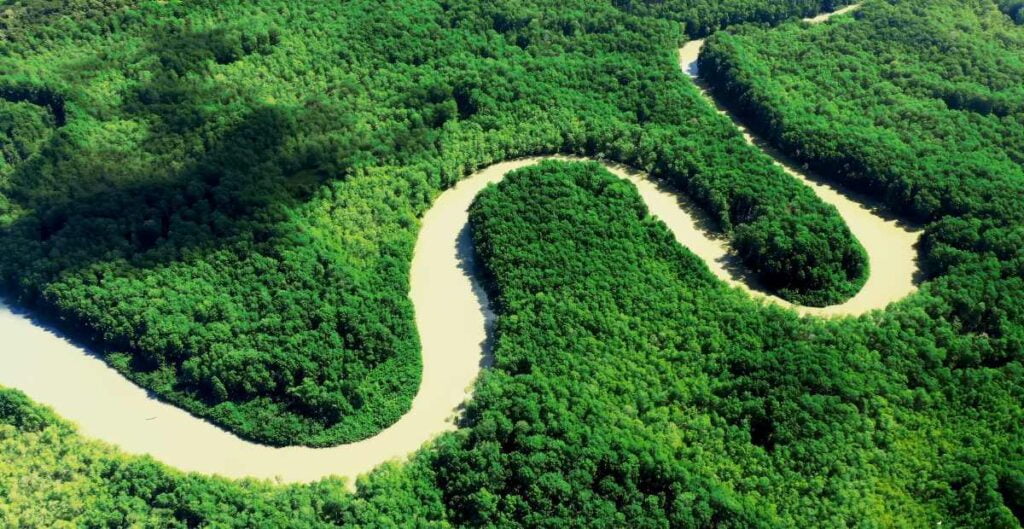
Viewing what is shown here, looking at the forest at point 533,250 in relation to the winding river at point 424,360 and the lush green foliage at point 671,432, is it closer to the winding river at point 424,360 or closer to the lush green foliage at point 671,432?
the lush green foliage at point 671,432

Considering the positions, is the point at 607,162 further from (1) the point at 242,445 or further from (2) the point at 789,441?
(1) the point at 242,445

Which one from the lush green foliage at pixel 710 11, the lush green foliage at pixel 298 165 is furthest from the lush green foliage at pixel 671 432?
the lush green foliage at pixel 710 11

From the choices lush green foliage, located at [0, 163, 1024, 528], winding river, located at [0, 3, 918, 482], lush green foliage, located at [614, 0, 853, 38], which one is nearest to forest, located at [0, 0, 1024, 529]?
lush green foliage, located at [0, 163, 1024, 528]

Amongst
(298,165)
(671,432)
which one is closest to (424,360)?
(671,432)

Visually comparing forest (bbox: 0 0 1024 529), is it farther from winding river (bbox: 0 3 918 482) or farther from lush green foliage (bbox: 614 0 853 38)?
winding river (bbox: 0 3 918 482)

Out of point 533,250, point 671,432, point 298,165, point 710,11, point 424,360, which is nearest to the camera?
point 671,432

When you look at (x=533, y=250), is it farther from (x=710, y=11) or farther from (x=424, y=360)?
(x=710, y=11)
